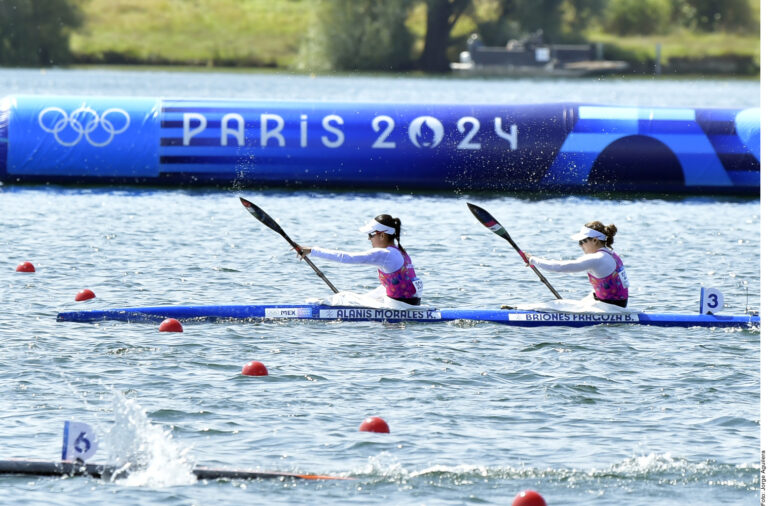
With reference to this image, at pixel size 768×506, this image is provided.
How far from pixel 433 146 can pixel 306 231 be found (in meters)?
5.13

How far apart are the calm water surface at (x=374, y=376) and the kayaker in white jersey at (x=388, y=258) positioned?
1.40ft

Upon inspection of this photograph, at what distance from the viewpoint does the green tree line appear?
8244 cm

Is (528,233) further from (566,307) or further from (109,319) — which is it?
(109,319)

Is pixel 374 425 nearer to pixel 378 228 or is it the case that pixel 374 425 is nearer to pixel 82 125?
pixel 378 228

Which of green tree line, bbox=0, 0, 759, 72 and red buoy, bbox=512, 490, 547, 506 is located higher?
green tree line, bbox=0, 0, 759, 72

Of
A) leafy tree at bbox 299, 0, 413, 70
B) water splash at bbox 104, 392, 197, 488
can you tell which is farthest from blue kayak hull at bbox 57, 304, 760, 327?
leafy tree at bbox 299, 0, 413, 70

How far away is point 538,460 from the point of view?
10.2 meters

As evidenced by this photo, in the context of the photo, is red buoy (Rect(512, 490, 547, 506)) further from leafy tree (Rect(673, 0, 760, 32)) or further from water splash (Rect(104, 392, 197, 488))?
leafy tree (Rect(673, 0, 760, 32))

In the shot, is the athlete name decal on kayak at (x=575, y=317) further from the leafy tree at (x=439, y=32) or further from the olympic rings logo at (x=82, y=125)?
the leafy tree at (x=439, y=32)

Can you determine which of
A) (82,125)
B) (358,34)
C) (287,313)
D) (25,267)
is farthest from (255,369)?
(358,34)

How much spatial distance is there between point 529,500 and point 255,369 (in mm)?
4272

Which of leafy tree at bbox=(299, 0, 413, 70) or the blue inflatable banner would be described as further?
leafy tree at bbox=(299, 0, 413, 70)

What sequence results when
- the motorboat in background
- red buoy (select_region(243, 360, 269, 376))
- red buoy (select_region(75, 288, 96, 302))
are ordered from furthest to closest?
the motorboat in background, red buoy (select_region(75, 288, 96, 302)), red buoy (select_region(243, 360, 269, 376))

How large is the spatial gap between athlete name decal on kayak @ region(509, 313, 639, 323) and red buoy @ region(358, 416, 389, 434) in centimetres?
460
